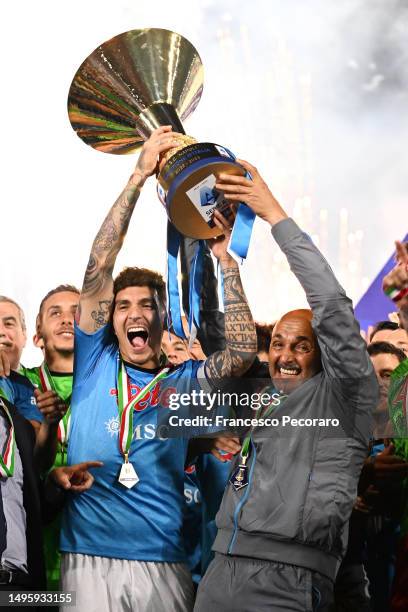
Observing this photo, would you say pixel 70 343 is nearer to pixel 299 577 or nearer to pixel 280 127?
pixel 299 577

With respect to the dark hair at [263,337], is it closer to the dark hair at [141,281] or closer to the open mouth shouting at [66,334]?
the dark hair at [141,281]

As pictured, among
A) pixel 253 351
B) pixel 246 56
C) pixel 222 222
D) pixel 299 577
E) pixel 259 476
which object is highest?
pixel 246 56

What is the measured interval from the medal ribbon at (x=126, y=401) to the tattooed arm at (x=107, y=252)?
7.7 inches

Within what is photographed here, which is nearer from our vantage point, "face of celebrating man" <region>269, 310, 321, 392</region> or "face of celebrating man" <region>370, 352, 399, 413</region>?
"face of celebrating man" <region>269, 310, 321, 392</region>

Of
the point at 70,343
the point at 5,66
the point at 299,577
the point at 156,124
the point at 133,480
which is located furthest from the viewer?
the point at 5,66

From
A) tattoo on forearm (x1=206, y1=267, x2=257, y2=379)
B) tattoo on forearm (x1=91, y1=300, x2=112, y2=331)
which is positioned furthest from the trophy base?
tattoo on forearm (x1=91, y1=300, x2=112, y2=331)

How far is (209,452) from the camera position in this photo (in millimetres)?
3088

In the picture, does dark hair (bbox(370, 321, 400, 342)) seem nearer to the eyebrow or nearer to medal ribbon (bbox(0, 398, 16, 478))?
the eyebrow

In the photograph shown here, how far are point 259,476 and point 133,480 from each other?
1.73ft

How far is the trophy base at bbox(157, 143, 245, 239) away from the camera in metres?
2.87

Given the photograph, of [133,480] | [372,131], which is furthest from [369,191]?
[133,480]

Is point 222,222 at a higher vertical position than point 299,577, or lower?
higher

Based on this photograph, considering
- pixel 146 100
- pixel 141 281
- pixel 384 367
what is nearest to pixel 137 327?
pixel 141 281

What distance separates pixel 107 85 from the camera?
3.31 m
